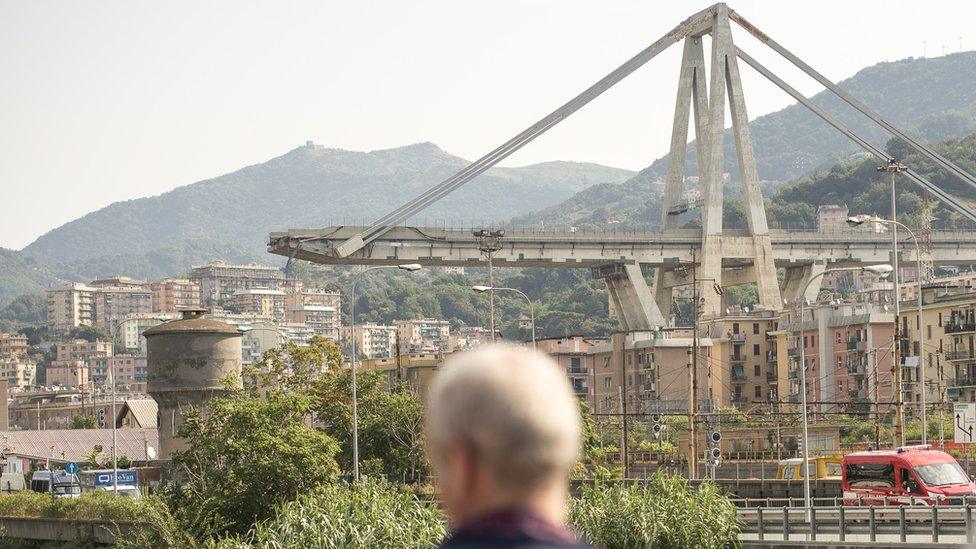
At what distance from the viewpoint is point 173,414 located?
7262cm

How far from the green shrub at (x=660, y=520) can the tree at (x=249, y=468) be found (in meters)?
12.4

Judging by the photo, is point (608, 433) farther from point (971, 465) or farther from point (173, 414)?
point (971, 465)

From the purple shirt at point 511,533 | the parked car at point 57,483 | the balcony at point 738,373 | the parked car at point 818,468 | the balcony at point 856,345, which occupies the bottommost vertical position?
the parked car at point 57,483

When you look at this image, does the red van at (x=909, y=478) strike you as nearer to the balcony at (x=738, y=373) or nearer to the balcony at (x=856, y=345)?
the balcony at (x=856, y=345)

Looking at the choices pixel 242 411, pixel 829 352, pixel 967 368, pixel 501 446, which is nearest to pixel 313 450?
pixel 242 411

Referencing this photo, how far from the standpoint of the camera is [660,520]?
37531 mm

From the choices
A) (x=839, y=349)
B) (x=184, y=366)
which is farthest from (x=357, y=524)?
(x=839, y=349)

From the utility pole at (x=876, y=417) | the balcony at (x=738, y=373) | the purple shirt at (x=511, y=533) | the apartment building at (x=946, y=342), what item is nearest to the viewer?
the purple shirt at (x=511, y=533)

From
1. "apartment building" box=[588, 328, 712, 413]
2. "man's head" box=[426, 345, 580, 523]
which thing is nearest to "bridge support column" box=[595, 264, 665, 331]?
"apartment building" box=[588, 328, 712, 413]

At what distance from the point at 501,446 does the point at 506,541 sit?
192mm

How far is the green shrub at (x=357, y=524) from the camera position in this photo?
37500 millimetres

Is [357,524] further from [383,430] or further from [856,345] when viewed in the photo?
[856,345]

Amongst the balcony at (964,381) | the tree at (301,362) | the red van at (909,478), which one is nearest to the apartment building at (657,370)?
the balcony at (964,381)

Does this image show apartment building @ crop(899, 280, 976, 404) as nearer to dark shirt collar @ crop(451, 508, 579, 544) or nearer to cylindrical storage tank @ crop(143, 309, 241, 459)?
cylindrical storage tank @ crop(143, 309, 241, 459)
